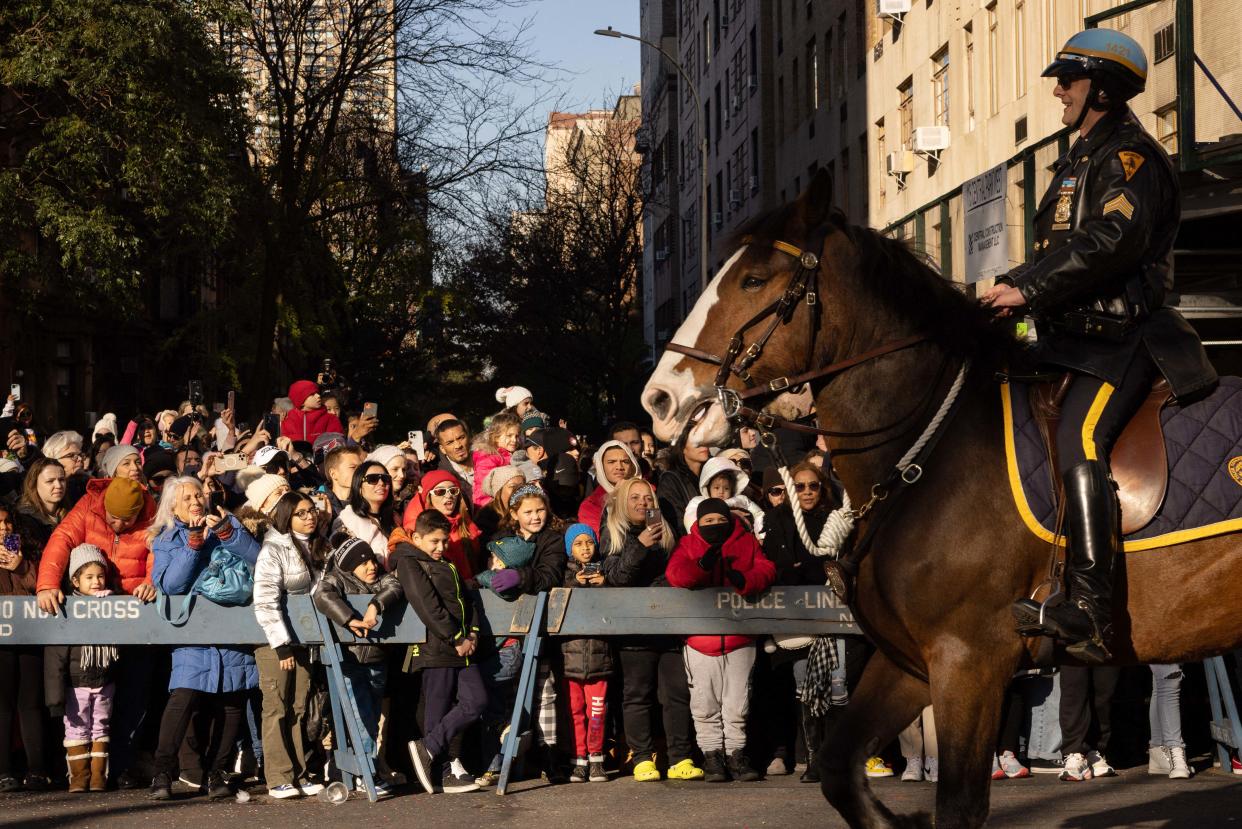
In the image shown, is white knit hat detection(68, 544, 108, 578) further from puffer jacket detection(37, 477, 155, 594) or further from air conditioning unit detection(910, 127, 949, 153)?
air conditioning unit detection(910, 127, 949, 153)

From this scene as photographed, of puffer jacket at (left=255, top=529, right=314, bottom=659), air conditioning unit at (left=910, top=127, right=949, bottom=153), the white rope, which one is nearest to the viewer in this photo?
the white rope

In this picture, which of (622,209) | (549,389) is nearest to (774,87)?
(622,209)

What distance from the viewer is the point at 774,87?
51000mm

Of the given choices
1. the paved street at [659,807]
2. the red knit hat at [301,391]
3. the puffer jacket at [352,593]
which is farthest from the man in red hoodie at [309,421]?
the paved street at [659,807]

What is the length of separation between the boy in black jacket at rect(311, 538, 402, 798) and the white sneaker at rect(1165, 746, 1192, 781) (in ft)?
15.9

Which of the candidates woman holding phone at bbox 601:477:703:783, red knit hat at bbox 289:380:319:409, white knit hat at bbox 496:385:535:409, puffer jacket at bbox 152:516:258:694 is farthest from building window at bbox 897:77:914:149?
puffer jacket at bbox 152:516:258:694

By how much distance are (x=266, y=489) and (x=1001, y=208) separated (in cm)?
897

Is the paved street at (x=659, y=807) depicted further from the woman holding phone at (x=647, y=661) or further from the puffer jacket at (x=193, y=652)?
the puffer jacket at (x=193, y=652)

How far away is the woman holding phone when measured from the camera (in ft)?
34.3

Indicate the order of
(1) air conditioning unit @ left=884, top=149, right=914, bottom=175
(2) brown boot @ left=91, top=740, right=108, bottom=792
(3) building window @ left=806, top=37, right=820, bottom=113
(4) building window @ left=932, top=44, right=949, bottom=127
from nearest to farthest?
(2) brown boot @ left=91, top=740, right=108, bottom=792, (4) building window @ left=932, top=44, right=949, bottom=127, (1) air conditioning unit @ left=884, top=149, right=914, bottom=175, (3) building window @ left=806, top=37, right=820, bottom=113

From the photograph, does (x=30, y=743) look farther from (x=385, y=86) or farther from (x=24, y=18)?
(x=385, y=86)

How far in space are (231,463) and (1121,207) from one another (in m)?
11.5

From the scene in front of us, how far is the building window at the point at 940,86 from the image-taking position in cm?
3312

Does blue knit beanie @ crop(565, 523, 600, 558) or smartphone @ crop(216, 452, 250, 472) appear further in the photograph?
smartphone @ crop(216, 452, 250, 472)
